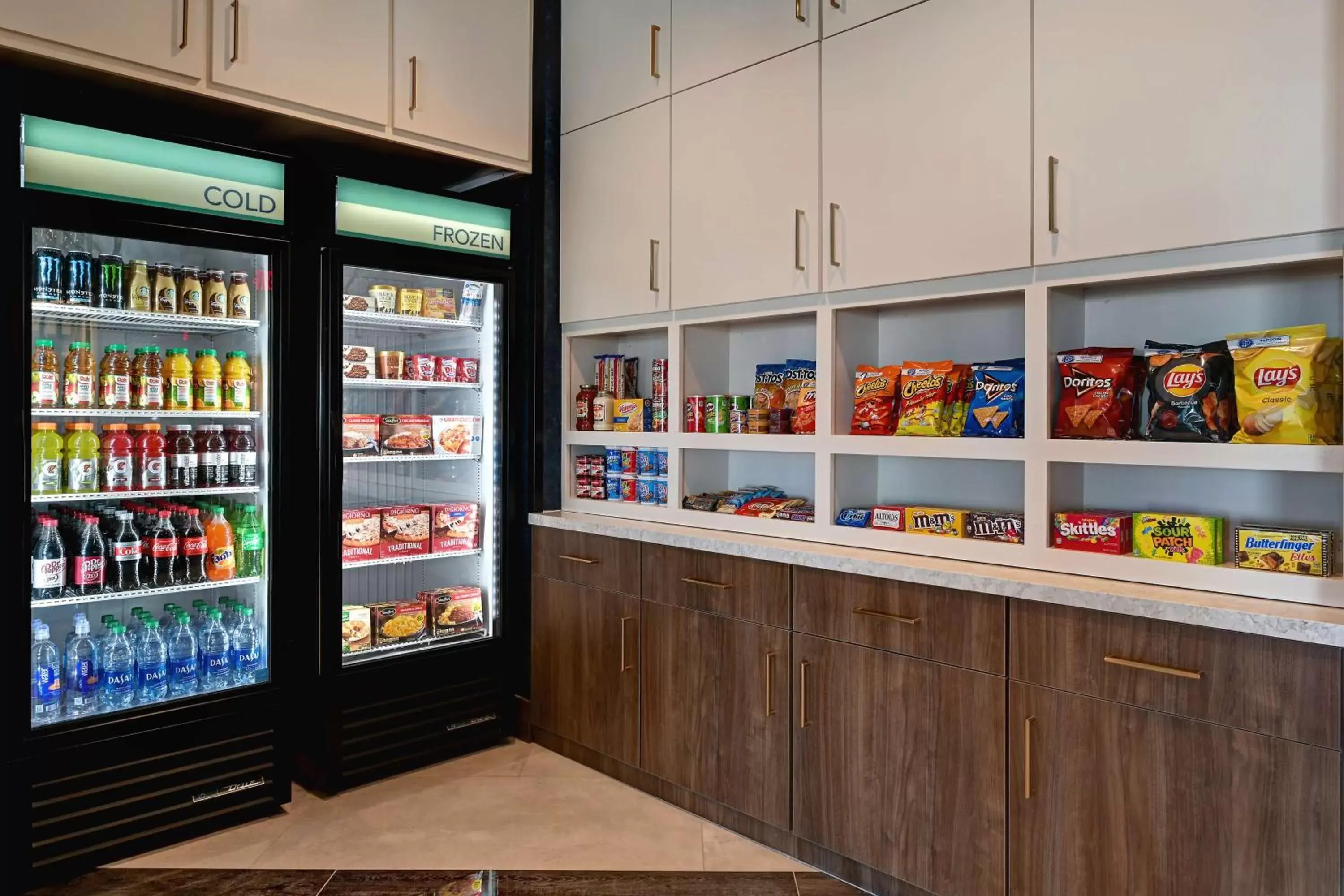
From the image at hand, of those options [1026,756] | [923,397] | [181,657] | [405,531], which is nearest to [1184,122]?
[923,397]

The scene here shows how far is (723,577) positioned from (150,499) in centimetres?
202

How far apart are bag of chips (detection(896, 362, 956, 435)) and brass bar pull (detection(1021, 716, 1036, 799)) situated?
82cm

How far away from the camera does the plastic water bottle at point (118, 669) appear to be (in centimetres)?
279

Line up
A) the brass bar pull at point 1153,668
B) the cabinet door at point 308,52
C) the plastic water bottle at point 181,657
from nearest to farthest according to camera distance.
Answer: the brass bar pull at point 1153,668
the cabinet door at point 308,52
the plastic water bottle at point 181,657

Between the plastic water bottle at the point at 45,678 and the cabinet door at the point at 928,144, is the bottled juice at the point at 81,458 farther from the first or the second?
the cabinet door at the point at 928,144

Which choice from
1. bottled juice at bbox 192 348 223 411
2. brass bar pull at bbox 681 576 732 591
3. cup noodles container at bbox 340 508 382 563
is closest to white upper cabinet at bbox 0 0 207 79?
bottled juice at bbox 192 348 223 411

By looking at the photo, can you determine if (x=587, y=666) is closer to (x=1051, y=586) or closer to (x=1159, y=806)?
(x=1051, y=586)

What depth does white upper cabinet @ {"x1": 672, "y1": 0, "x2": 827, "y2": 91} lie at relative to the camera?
283 centimetres

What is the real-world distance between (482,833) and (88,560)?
153 centimetres

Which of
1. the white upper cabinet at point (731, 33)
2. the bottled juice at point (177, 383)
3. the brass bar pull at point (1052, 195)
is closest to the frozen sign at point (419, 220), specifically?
the bottled juice at point (177, 383)

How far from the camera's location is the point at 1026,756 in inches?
85.3

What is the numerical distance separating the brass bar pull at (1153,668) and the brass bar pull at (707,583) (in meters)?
1.20

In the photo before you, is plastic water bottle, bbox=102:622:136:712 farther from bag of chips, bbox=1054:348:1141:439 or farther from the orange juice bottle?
bag of chips, bbox=1054:348:1141:439

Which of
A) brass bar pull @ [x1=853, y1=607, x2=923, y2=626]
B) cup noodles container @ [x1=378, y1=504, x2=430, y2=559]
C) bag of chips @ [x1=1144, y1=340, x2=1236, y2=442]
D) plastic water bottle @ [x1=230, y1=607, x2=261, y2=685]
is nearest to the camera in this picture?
bag of chips @ [x1=1144, y1=340, x2=1236, y2=442]
